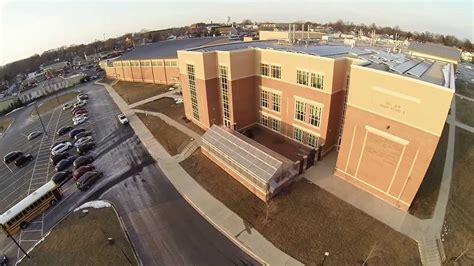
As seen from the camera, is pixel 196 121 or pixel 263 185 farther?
pixel 196 121

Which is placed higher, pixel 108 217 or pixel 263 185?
pixel 263 185

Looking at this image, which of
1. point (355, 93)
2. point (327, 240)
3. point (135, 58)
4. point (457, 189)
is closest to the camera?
point (327, 240)

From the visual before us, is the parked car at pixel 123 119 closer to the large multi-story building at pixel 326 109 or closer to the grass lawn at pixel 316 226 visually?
the large multi-story building at pixel 326 109

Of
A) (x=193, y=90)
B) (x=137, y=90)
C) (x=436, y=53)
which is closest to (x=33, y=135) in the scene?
(x=137, y=90)

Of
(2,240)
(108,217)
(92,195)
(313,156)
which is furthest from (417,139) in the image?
(2,240)

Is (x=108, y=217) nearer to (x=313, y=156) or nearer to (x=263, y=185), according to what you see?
(x=263, y=185)

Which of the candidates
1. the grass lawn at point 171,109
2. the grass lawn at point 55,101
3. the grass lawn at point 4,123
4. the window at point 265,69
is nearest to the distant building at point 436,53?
the window at point 265,69

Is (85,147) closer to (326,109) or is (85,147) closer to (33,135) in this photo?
(33,135)
